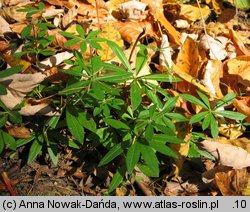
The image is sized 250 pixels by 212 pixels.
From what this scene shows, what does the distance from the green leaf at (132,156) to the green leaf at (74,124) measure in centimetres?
26

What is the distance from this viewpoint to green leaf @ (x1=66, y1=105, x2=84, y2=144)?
68.6 inches

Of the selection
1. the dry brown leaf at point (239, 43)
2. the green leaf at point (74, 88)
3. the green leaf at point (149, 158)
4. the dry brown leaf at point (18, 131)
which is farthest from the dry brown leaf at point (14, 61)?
the dry brown leaf at point (239, 43)

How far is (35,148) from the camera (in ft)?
6.27

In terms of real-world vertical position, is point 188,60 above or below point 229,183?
above

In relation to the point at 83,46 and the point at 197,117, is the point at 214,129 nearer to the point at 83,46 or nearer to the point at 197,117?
the point at 197,117

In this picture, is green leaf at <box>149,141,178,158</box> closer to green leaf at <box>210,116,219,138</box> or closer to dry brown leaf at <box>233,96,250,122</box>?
green leaf at <box>210,116,219,138</box>

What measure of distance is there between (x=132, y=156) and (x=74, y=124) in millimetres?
359

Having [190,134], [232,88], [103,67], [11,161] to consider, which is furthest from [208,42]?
[11,161]

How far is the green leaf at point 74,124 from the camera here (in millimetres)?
1742

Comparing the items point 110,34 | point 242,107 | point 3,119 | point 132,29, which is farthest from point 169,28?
point 3,119

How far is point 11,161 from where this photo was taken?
202 centimetres

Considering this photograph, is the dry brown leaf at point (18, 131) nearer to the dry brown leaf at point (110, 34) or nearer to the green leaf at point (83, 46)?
the green leaf at point (83, 46)

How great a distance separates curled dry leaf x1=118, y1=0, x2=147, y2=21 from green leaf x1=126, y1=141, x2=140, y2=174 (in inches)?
50.7

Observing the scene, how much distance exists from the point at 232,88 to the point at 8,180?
153 centimetres
